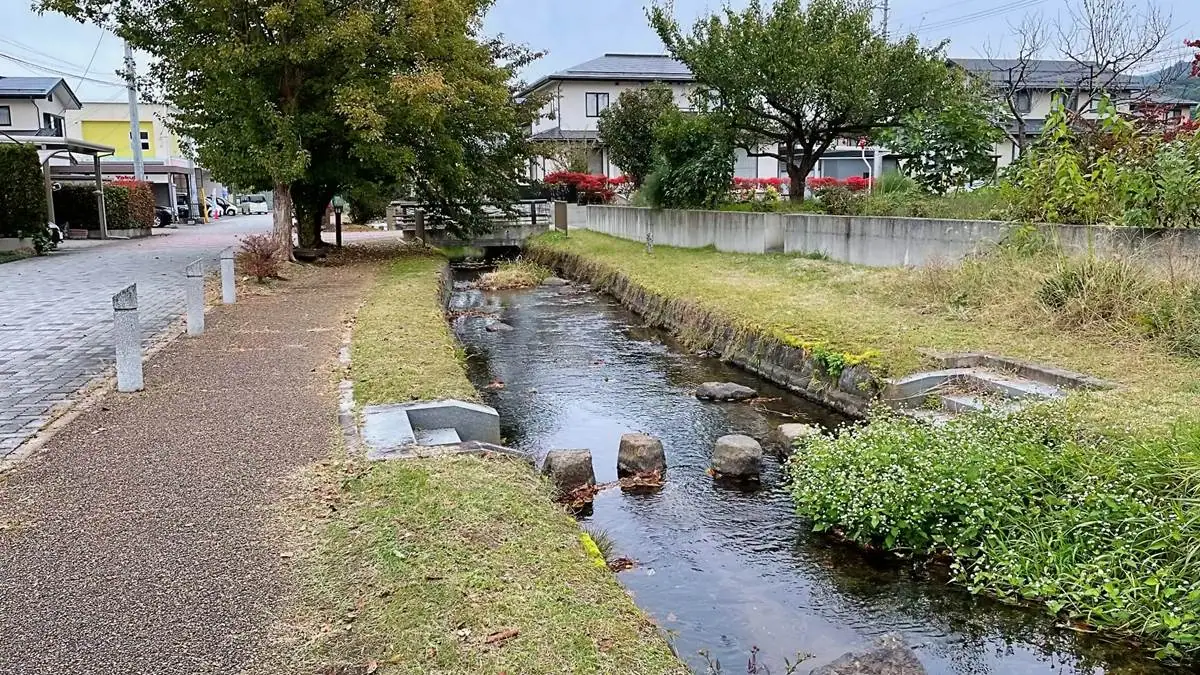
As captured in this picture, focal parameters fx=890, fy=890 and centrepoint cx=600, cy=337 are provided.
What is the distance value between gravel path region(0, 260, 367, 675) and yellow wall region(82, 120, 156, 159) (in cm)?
5418

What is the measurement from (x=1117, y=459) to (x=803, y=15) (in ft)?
47.3

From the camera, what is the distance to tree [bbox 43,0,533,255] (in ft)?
51.5

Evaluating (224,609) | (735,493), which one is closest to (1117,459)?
(735,493)

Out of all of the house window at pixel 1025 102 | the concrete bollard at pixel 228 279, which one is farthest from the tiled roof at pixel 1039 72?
the concrete bollard at pixel 228 279

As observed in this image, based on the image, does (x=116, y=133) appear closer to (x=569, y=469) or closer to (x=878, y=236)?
(x=878, y=236)

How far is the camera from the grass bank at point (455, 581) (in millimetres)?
3330

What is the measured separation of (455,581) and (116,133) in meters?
60.4

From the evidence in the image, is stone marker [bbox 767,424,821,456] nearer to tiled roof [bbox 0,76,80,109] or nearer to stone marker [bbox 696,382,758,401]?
stone marker [bbox 696,382,758,401]

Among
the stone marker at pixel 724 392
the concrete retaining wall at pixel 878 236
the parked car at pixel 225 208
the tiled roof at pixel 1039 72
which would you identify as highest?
the tiled roof at pixel 1039 72

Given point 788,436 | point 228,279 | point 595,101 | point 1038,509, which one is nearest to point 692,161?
point 228,279

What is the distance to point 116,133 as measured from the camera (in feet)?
180

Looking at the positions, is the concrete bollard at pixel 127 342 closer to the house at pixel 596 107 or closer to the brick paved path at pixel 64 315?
the brick paved path at pixel 64 315

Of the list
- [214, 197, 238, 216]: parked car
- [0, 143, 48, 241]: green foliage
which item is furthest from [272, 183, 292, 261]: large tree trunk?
[214, 197, 238, 216]: parked car

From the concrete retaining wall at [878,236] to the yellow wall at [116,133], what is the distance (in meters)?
43.8
